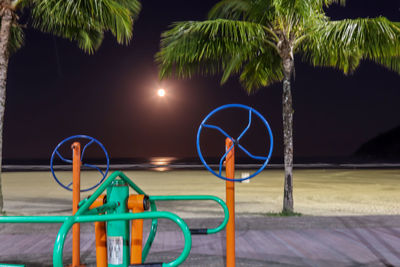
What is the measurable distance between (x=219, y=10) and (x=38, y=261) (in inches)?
281

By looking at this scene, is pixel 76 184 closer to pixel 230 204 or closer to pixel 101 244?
pixel 101 244

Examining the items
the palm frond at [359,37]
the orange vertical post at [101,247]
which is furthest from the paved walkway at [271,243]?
the palm frond at [359,37]

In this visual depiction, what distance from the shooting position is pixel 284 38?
8.45 metres

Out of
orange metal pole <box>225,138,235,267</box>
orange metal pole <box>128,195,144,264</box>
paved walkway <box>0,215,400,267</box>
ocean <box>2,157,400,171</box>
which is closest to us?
orange metal pole <box>128,195,144,264</box>

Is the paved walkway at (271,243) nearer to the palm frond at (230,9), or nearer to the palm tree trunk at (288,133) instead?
the palm tree trunk at (288,133)

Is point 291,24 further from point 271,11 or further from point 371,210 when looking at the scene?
point 371,210

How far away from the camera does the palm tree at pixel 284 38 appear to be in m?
7.49

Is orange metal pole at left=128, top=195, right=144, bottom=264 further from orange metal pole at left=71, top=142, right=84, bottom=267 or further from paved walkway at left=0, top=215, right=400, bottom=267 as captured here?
paved walkway at left=0, top=215, right=400, bottom=267

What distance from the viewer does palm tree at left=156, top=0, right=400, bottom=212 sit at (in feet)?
24.6

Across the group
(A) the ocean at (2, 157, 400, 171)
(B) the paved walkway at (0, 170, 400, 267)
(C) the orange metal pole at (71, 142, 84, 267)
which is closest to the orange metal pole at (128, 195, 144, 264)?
(C) the orange metal pole at (71, 142, 84, 267)

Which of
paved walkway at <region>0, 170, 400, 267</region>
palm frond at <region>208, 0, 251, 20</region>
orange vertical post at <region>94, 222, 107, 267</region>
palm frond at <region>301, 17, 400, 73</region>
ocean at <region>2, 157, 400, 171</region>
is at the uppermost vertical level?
palm frond at <region>208, 0, 251, 20</region>

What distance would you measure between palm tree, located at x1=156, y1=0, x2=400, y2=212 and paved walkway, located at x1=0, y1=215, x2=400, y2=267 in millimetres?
2117

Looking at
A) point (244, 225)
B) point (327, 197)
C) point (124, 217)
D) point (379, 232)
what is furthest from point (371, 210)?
point (124, 217)

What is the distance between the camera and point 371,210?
963 cm
